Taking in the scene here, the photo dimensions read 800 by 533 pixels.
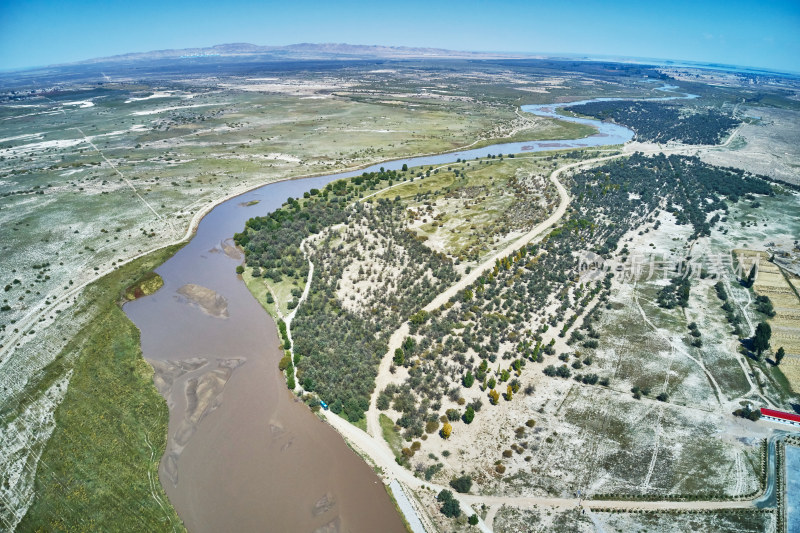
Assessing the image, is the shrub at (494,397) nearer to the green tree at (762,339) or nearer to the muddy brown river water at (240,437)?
the muddy brown river water at (240,437)

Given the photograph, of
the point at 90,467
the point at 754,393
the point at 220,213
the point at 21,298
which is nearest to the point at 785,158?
the point at 754,393

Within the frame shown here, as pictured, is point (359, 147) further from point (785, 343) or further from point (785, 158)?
point (785, 158)

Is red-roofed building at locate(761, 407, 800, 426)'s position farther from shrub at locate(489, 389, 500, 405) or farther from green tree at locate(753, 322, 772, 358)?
shrub at locate(489, 389, 500, 405)

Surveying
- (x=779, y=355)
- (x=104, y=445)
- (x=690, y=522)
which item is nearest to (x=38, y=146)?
(x=104, y=445)

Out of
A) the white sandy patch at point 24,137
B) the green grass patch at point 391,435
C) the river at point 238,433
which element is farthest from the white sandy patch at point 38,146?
the green grass patch at point 391,435

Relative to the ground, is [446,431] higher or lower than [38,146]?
lower

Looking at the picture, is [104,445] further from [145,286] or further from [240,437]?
[145,286]
